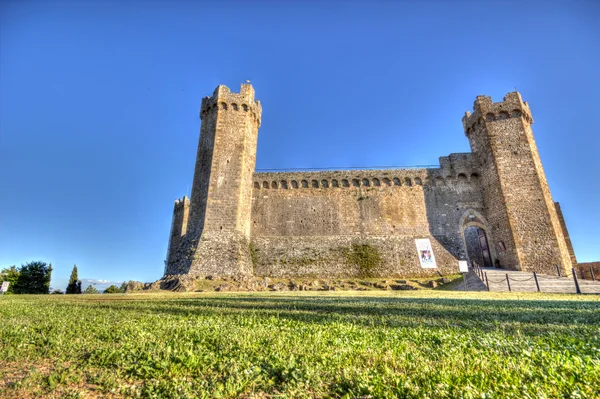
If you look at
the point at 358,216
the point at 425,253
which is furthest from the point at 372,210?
the point at 425,253

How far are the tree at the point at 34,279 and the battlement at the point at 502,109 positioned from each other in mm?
42016

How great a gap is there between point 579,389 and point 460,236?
22.1m

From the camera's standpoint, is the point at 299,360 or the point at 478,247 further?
the point at 478,247

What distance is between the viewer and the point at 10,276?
2675cm

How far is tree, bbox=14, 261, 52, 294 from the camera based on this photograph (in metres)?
26.8

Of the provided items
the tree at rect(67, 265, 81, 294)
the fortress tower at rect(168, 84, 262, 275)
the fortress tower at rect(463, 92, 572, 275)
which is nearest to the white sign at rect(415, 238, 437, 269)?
the fortress tower at rect(463, 92, 572, 275)

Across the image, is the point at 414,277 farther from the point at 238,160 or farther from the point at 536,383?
the point at 536,383

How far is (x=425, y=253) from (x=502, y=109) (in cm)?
1278

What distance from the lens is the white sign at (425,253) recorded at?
2019cm

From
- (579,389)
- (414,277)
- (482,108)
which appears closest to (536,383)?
(579,389)

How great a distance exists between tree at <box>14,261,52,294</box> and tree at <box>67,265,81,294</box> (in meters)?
2.10

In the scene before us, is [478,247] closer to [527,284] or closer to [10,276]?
[527,284]

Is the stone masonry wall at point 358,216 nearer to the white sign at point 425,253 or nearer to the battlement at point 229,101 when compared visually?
the white sign at point 425,253

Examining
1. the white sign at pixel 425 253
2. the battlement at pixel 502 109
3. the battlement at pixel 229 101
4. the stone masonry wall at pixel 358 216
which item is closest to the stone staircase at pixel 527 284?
the white sign at pixel 425 253
